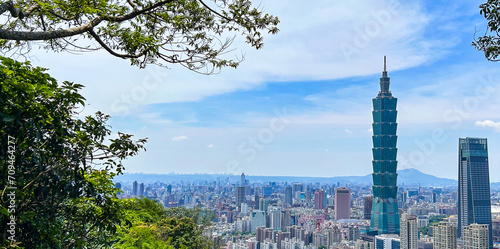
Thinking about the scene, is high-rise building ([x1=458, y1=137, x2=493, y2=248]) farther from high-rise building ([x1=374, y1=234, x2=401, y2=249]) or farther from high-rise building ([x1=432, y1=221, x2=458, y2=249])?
high-rise building ([x1=432, y1=221, x2=458, y2=249])

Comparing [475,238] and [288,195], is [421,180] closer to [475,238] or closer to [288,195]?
[288,195]

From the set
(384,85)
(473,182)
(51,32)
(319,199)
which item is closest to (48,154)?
(51,32)

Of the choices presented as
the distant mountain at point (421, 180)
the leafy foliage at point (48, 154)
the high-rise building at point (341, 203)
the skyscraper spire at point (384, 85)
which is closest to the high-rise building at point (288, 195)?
the high-rise building at point (341, 203)

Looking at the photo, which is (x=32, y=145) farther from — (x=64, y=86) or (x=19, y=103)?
(x=64, y=86)

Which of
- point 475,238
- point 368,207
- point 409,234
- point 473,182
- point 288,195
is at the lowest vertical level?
point 409,234

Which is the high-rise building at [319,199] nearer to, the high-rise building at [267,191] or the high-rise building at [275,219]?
the high-rise building at [267,191]
